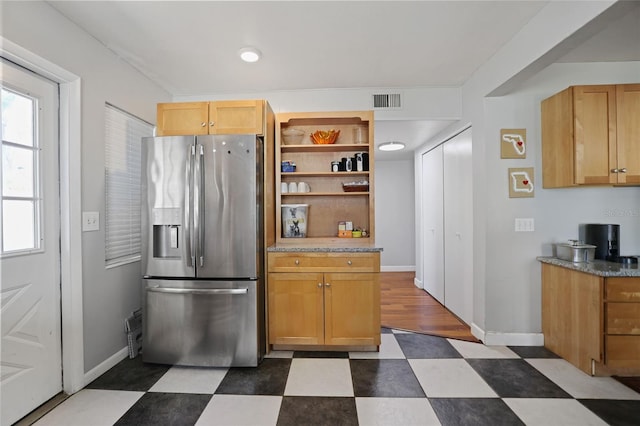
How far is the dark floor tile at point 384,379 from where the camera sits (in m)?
2.06

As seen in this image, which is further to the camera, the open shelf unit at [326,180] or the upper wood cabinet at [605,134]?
the open shelf unit at [326,180]

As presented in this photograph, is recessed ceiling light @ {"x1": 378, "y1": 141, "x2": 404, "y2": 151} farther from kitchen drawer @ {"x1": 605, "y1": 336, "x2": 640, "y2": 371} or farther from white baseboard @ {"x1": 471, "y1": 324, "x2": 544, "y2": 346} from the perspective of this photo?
kitchen drawer @ {"x1": 605, "y1": 336, "x2": 640, "y2": 371}

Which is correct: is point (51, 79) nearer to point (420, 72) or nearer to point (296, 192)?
point (296, 192)

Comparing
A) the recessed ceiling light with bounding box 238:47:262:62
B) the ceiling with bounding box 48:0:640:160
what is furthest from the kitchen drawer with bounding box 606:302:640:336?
the recessed ceiling light with bounding box 238:47:262:62

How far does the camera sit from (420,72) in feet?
9.53

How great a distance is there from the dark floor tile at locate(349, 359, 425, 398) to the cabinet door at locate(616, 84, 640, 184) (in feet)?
7.59

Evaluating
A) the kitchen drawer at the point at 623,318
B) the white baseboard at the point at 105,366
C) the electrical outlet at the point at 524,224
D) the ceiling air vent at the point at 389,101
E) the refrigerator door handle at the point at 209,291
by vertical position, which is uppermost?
the ceiling air vent at the point at 389,101

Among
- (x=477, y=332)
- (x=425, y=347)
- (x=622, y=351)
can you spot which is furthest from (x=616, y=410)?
(x=425, y=347)

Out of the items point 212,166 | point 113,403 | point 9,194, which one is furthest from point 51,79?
point 113,403

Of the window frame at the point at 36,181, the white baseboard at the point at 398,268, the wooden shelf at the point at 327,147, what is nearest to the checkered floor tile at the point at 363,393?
the window frame at the point at 36,181

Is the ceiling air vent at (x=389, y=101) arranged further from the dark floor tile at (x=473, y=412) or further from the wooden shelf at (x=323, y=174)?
the dark floor tile at (x=473, y=412)

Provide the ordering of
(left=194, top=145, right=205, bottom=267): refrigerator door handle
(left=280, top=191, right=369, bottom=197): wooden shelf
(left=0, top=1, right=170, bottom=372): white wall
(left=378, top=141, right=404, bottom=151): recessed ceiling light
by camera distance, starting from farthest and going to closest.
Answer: (left=378, top=141, right=404, bottom=151): recessed ceiling light < (left=280, top=191, right=369, bottom=197): wooden shelf < (left=194, top=145, right=205, bottom=267): refrigerator door handle < (left=0, top=1, right=170, bottom=372): white wall

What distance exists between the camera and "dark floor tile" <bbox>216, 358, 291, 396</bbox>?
2098mm

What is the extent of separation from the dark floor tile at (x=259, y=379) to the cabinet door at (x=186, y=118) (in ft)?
6.87
